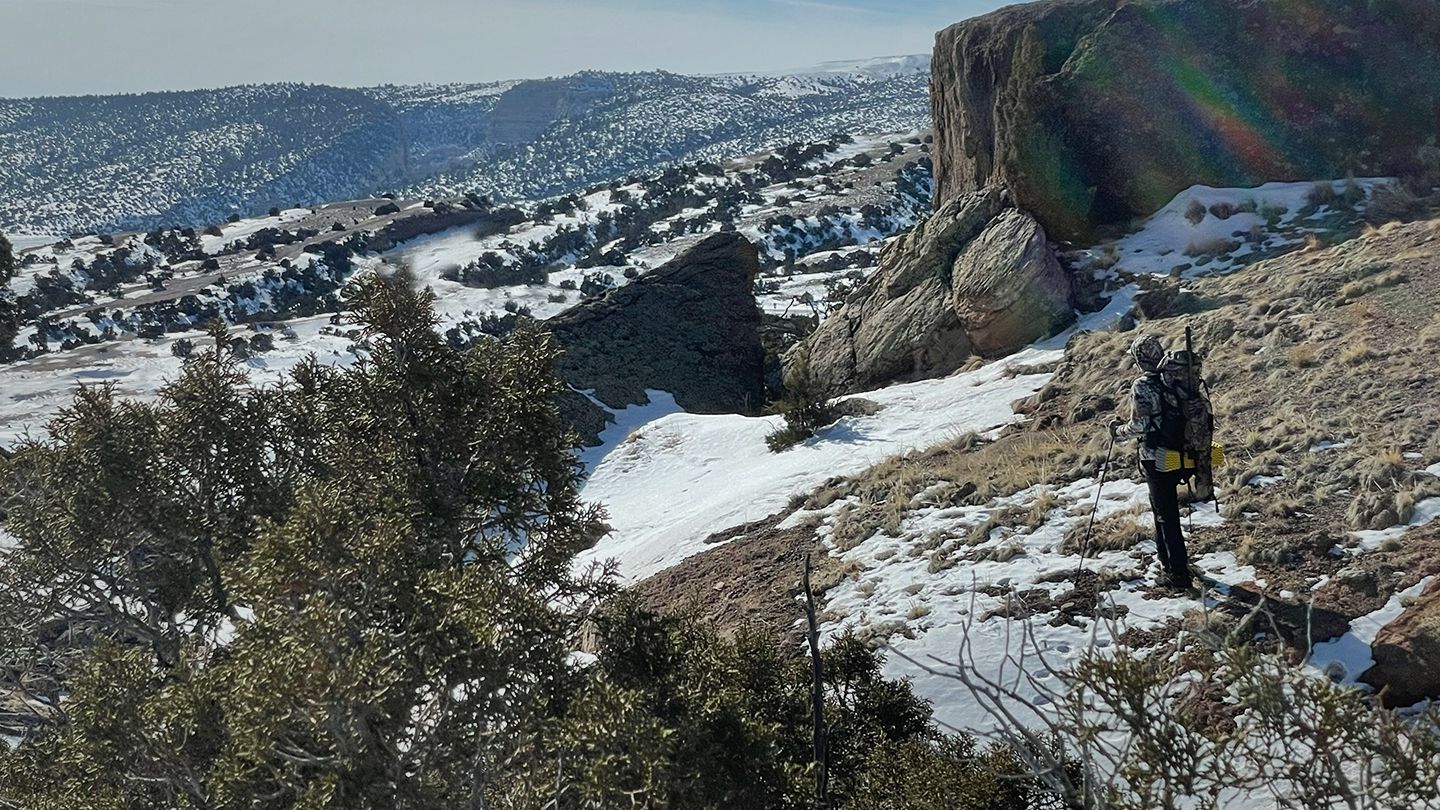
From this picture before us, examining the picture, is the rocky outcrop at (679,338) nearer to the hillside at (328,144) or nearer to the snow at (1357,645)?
the snow at (1357,645)

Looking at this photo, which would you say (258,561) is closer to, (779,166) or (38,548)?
(38,548)

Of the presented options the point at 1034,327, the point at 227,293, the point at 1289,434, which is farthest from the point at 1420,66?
the point at 227,293

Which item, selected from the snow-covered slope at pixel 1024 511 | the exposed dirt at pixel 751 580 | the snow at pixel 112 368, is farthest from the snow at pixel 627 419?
the snow at pixel 112 368

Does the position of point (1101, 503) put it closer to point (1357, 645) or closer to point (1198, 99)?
point (1357, 645)

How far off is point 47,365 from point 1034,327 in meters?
32.5

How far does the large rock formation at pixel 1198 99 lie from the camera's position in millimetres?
17547

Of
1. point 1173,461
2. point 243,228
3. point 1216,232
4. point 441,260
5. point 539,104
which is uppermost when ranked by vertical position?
point 539,104

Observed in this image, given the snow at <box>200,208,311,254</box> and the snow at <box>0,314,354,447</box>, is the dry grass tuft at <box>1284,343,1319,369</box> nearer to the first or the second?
the snow at <box>0,314,354,447</box>

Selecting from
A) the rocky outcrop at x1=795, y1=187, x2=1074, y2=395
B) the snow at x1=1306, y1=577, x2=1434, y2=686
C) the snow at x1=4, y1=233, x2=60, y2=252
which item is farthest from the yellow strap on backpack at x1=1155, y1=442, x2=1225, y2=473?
the snow at x1=4, y1=233, x2=60, y2=252

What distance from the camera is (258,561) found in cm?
500

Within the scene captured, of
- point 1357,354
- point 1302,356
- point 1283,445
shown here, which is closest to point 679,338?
point 1302,356

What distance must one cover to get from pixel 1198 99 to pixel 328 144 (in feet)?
441

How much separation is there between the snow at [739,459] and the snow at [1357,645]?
7.04 meters

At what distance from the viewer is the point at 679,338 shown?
22.7m
